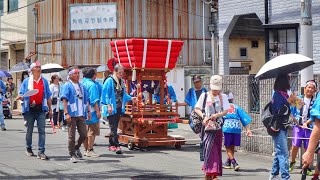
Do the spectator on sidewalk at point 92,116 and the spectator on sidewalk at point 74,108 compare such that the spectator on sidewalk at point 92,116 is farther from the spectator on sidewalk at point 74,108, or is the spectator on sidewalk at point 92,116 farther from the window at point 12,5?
the window at point 12,5

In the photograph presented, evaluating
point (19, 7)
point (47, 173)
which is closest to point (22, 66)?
point (19, 7)

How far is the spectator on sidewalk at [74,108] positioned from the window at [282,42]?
20.7 feet

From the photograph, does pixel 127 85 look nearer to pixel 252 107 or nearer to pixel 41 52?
pixel 252 107

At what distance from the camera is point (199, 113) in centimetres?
928

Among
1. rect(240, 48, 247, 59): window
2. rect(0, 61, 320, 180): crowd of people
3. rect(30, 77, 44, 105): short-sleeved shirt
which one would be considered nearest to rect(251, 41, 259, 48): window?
rect(240, 48, 247, 59): window

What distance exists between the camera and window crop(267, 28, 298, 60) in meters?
15.5

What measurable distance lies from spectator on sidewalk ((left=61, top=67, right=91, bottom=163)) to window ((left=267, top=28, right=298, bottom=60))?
631 cm

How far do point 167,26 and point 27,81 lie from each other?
16014 millimetres

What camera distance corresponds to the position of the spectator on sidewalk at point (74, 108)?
11.5 m

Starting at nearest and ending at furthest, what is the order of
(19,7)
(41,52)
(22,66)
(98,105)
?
(98,105)
(22,66)
(41,52)
(19,7)

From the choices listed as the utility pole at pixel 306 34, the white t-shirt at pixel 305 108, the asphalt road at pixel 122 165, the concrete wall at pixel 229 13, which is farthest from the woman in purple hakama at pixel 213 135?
the concrete wall at pixel 229 13

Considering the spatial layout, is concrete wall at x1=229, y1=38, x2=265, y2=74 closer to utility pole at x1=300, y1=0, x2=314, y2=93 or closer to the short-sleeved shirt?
utility pole at x1=300, y1=0, x2=314, y2=93

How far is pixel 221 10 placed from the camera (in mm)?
17297

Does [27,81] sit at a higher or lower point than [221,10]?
lower
